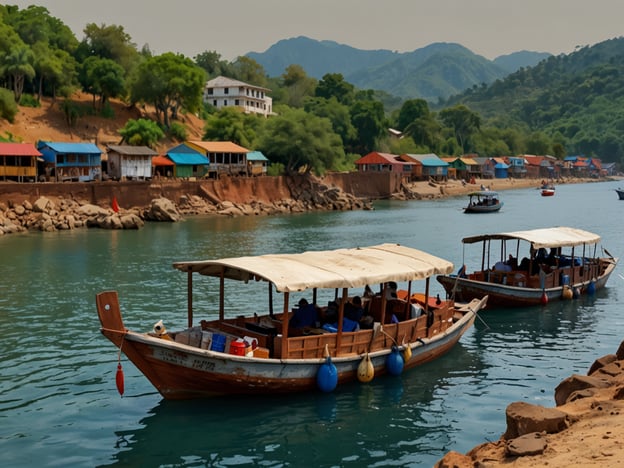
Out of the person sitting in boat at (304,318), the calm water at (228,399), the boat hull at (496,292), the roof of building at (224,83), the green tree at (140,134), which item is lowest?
the calm water at (228,399)

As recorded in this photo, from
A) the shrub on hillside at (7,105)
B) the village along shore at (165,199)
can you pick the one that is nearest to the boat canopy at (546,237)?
the village along shore at (165,199)

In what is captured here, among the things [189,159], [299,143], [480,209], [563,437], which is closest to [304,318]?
[563,437]

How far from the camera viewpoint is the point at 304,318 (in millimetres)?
18875

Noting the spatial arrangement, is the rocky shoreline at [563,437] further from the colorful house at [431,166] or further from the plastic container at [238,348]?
the colorful house at [431,166]

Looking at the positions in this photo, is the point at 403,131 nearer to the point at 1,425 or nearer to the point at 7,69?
the point at 7,69

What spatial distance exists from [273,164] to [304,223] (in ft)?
62.9

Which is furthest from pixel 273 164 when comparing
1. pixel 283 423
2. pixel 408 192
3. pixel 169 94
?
pixel 283 423

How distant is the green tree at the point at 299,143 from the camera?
267ft

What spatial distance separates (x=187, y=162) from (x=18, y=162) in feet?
59.3

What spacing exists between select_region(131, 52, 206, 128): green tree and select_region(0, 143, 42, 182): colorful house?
87.0 ft

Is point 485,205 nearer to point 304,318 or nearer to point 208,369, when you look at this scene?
point 304,318

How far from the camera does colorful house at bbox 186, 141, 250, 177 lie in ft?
257

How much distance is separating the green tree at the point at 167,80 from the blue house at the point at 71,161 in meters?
20.8

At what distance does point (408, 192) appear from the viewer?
107 meters
